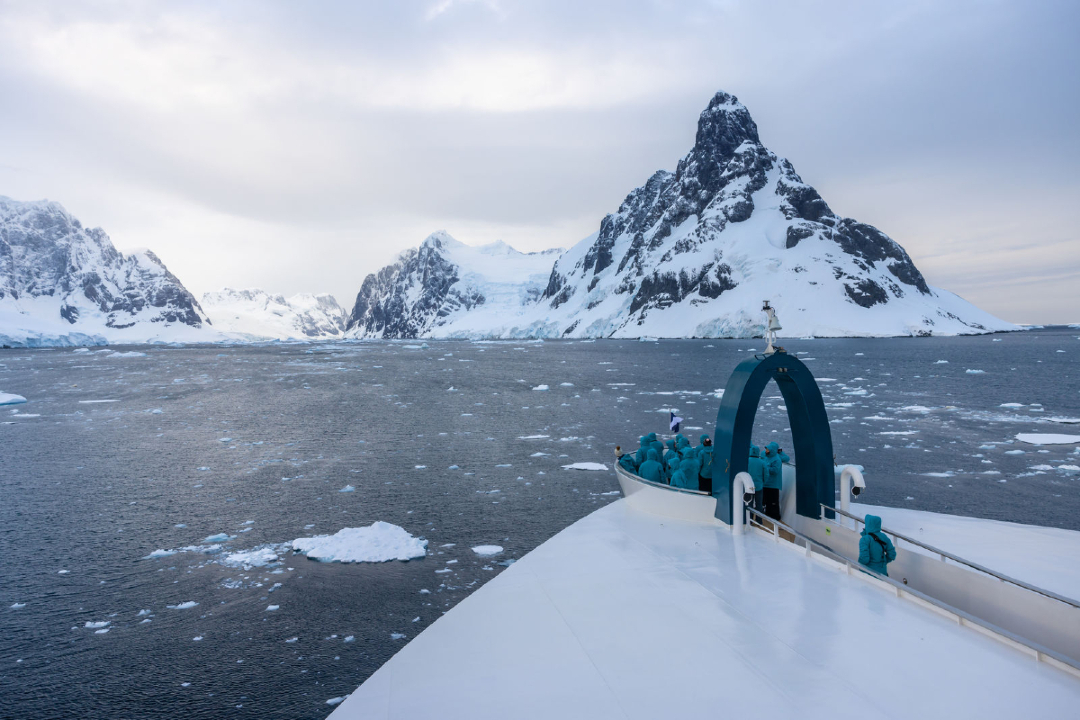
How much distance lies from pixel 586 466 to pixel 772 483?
1302 cm

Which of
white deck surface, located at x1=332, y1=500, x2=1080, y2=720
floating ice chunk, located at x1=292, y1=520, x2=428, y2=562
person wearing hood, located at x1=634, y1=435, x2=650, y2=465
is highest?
person wearing hood, located at x1=634, y1=435, x2=650, y2=465

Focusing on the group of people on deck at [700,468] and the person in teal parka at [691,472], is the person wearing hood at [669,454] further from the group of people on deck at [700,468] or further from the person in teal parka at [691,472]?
the person in teal parka at [691,472]

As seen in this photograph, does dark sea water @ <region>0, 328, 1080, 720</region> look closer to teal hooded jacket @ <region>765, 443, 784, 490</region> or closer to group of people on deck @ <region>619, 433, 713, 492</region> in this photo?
group of people on deck @ <region>619, 433, 713, 492</region>

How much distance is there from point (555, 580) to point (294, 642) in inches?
223

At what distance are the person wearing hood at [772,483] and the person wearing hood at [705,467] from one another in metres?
1.21

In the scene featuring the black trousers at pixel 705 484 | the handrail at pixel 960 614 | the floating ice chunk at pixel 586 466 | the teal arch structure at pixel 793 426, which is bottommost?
the floating ice chunk at pixel 586 466

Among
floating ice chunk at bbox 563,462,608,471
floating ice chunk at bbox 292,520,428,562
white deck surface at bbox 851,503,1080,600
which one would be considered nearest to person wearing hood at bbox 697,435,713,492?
white deck surface at bbox 851,503,1080,600

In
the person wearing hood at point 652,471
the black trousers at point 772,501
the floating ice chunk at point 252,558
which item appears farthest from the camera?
the floating ice chunk at point 252,558

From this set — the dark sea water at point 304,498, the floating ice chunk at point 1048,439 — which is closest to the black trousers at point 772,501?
the dark sea water at point 304,498

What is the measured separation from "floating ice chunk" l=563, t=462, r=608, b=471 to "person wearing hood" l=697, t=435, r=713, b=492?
444 inches

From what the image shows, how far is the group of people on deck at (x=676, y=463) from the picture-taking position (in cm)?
1447

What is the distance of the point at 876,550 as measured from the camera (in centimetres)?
1009

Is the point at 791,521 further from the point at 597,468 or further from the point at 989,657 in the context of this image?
the point at 597,468

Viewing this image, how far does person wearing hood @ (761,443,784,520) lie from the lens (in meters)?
13.6
